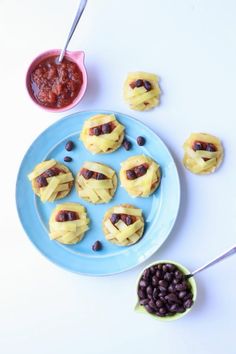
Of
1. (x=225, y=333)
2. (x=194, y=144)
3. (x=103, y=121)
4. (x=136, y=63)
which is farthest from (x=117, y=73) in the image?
(x=225, y=333)

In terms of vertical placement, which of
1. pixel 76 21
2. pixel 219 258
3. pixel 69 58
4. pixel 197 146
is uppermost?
pixel 76 21

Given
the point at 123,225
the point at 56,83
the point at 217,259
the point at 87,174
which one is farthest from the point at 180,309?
the point at 56,83

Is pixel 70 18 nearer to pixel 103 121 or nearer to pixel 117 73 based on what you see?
pixel 117 73

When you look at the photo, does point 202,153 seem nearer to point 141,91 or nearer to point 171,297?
point 141,91

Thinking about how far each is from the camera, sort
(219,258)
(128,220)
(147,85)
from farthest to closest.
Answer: (147,85) → (128,220) → (219,258)

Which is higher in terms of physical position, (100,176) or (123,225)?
(100,176)

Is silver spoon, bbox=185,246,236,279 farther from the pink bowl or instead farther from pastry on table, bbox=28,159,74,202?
the pink bowl

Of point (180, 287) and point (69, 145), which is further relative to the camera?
point (69, 145)
